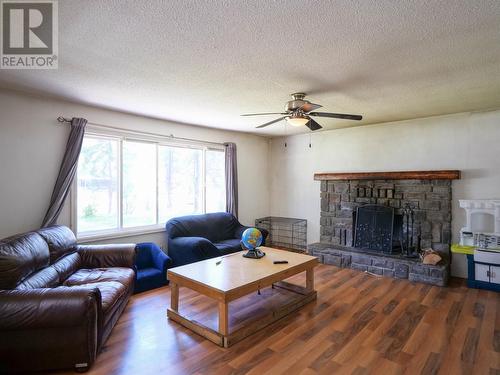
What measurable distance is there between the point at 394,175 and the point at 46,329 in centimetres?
472

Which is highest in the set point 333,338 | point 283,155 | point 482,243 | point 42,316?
point 283,155

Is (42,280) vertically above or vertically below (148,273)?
above

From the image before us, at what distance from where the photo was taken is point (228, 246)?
4473mm

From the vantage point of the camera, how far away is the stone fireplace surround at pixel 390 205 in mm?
4133

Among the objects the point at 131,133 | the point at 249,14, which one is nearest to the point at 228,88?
the point at 249,14

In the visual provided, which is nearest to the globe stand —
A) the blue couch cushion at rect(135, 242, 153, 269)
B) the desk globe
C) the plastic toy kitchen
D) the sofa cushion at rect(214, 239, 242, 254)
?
the desk globe

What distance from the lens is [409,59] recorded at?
2.36m

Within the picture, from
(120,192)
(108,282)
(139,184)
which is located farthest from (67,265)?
(139,184)

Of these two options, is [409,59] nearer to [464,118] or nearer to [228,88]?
[228,88]

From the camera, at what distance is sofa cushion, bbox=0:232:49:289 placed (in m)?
2.20

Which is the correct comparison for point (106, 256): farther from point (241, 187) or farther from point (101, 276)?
point (241, 187)

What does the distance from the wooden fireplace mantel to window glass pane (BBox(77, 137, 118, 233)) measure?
141 inches

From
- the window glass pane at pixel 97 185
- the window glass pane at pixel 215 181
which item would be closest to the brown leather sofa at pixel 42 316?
the window glass pane at pixel 97 185

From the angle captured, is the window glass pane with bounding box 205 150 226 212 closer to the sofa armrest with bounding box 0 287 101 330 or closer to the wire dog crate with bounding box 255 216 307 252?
the wire dog crate with bounding box 255 216 307 252
